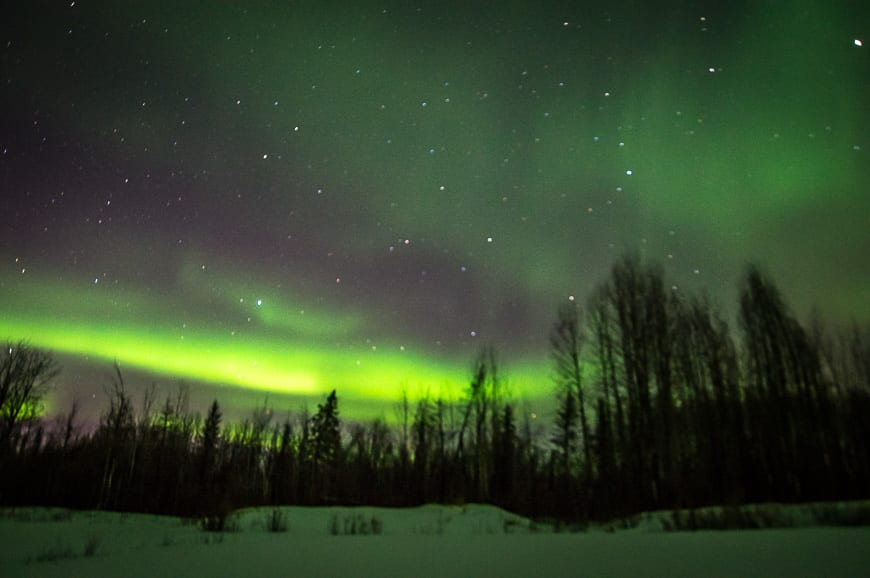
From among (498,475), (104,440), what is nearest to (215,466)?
(104,440)

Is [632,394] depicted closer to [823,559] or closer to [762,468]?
[762,468]

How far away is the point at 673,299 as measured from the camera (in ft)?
75.9

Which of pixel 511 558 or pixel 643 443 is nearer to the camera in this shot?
pixel 511 558

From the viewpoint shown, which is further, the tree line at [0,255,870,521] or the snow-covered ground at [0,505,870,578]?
the tree line at [0,255,870,521]

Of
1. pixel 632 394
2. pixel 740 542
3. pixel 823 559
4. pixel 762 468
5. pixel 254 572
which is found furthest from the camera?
pixel 632 394

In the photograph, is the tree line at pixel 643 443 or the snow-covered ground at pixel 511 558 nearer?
the snow-covered ground at pixel 511 558

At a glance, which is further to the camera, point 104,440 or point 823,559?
point 104,440

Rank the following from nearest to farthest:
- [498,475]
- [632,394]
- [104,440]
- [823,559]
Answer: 1. [823,559]
2. [632,394]
3. [498,475]
4. [104,440]

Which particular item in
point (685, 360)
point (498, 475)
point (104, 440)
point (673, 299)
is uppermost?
point (673, 299)

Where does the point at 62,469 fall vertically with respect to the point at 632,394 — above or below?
below

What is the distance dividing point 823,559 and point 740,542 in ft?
5.01

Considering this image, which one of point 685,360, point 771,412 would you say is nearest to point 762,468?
point 771,412

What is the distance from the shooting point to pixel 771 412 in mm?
21766

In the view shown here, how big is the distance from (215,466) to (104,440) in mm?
10164
